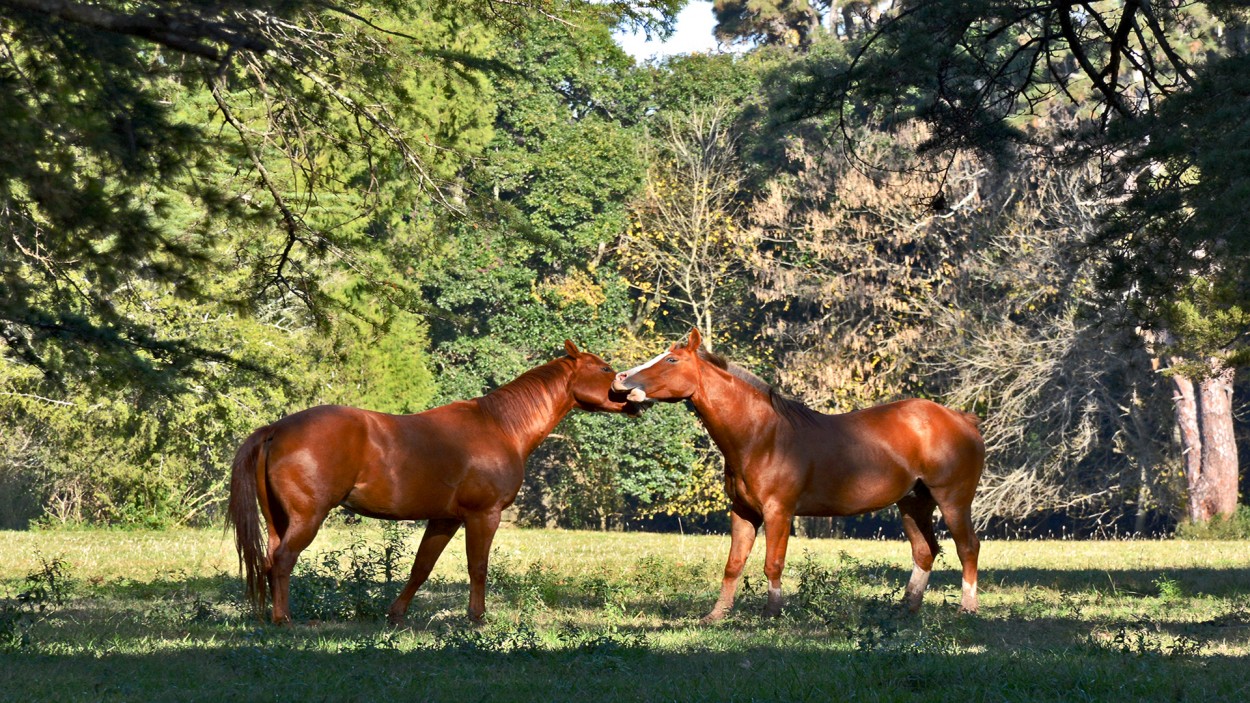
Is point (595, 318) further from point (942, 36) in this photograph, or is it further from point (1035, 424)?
point (942, 36)

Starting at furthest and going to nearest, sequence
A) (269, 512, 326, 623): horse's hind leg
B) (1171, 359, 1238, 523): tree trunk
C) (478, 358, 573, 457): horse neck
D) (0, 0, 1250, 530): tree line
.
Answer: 1. (1171, 359, 1238, 523): tree trunk
2. (478, 358, 573, 457): horse neck
3. (0, 0, 1250, 530): tree line
4. (269, 512, 326, 623): horse's hind leg

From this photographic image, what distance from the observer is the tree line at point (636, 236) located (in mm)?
9500

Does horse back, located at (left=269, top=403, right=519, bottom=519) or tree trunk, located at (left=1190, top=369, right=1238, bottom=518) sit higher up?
tree trunk, located at (left=1190, top=369, right=1238, bottom=518)

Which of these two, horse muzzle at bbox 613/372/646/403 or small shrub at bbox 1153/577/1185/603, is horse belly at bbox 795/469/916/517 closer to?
horse muzzle at bbox 613/372/646/403

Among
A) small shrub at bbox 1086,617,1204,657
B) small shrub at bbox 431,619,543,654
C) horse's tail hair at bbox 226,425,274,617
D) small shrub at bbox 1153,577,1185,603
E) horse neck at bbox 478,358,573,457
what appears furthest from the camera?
small shrub at bbox 1153,577,1185,603

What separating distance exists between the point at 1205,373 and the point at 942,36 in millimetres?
4744

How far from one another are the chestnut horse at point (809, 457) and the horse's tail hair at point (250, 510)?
9.24ft

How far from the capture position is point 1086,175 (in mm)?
30375

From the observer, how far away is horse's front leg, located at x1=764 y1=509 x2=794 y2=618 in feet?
34.2

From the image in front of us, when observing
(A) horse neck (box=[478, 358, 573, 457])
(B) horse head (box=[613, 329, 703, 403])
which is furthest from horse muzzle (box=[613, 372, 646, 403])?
(A) horse neck (box=[478, 358, 573, 457])

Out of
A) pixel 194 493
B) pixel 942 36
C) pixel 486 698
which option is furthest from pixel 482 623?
pixel 194 493

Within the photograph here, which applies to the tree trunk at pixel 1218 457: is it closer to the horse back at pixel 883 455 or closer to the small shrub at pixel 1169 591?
the small shrub at pixel 1169 591

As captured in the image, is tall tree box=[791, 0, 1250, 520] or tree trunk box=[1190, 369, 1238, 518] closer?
tall tree box=[791, 0, 1250, 520]

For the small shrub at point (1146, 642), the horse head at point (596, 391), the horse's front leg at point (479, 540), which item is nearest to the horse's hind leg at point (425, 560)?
the horse's front leg at point (479, 540)
